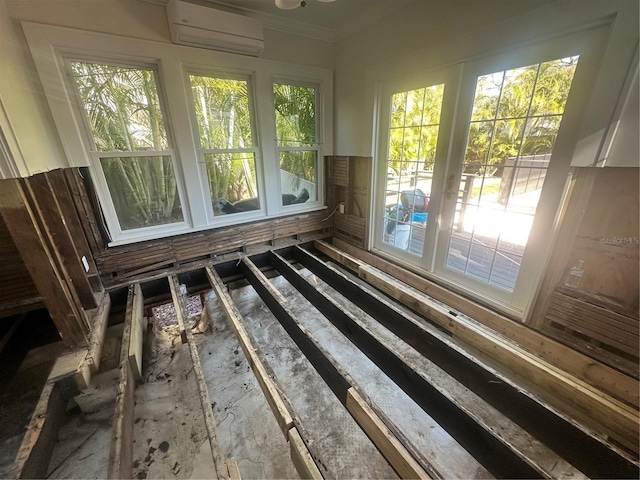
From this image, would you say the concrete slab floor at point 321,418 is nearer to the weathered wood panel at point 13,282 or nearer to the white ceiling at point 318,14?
the weathered wood panel at point 13,282

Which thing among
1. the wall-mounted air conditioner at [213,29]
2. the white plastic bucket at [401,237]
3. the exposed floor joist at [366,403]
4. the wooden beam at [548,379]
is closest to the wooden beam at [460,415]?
the exposed floor joist at [366,403]

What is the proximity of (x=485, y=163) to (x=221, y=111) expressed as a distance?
2374mm

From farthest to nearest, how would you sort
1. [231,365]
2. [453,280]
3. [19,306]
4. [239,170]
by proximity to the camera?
[239,170]
[453,280]
[231,365]
[19,306]

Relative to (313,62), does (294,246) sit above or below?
below

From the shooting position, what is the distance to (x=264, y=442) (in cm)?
143

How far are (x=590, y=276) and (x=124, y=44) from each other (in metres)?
3.54

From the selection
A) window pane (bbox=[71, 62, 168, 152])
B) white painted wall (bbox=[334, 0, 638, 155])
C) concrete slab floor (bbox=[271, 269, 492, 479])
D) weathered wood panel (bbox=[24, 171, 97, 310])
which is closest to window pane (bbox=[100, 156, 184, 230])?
window pane (bbox=[71, 62, 168, 152])

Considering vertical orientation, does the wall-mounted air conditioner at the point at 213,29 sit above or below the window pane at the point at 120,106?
above

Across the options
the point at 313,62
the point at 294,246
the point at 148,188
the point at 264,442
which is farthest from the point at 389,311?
the point at 313,62

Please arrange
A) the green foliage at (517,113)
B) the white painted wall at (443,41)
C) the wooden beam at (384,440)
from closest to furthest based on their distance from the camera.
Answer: the wooden beam at (384,440) → the white painted wall at (443,41) → the green foliage at (517,113)

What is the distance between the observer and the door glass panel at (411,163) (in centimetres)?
217

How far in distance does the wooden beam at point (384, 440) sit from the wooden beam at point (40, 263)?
66.8 inches

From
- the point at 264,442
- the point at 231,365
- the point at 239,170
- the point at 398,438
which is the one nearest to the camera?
the point at 398,438

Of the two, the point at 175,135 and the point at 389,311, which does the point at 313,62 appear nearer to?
the point at 175,135
